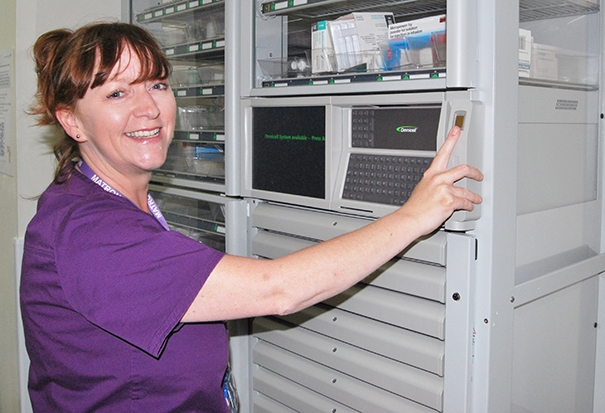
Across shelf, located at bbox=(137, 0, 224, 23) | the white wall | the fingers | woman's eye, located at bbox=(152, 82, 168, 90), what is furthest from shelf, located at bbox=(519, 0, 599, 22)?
the white wall

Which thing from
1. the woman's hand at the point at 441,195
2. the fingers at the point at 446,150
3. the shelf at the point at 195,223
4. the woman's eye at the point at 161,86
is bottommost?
the shelf at the point at 195,223

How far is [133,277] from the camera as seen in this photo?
4.03 feet

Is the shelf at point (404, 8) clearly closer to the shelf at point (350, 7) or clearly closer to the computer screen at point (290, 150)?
the shelf at point (350, 7)

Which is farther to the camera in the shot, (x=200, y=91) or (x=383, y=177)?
(x=200, y=91)

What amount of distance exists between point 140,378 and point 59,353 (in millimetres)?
209

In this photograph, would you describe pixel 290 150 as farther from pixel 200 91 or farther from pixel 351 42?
pixel 200 91

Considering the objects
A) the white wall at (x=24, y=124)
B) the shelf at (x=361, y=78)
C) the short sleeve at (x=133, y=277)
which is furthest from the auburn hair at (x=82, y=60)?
the white wall at (x=24, y=124)

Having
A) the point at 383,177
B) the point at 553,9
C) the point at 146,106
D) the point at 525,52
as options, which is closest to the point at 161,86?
the point at 146,106

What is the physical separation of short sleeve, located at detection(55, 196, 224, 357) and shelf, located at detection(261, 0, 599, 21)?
3.51 ft

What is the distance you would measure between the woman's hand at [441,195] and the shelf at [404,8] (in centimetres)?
57

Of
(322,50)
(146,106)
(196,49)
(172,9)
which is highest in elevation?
(172,9)

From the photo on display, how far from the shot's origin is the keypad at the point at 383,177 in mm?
1646

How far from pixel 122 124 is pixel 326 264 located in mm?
633

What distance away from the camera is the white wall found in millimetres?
2803
